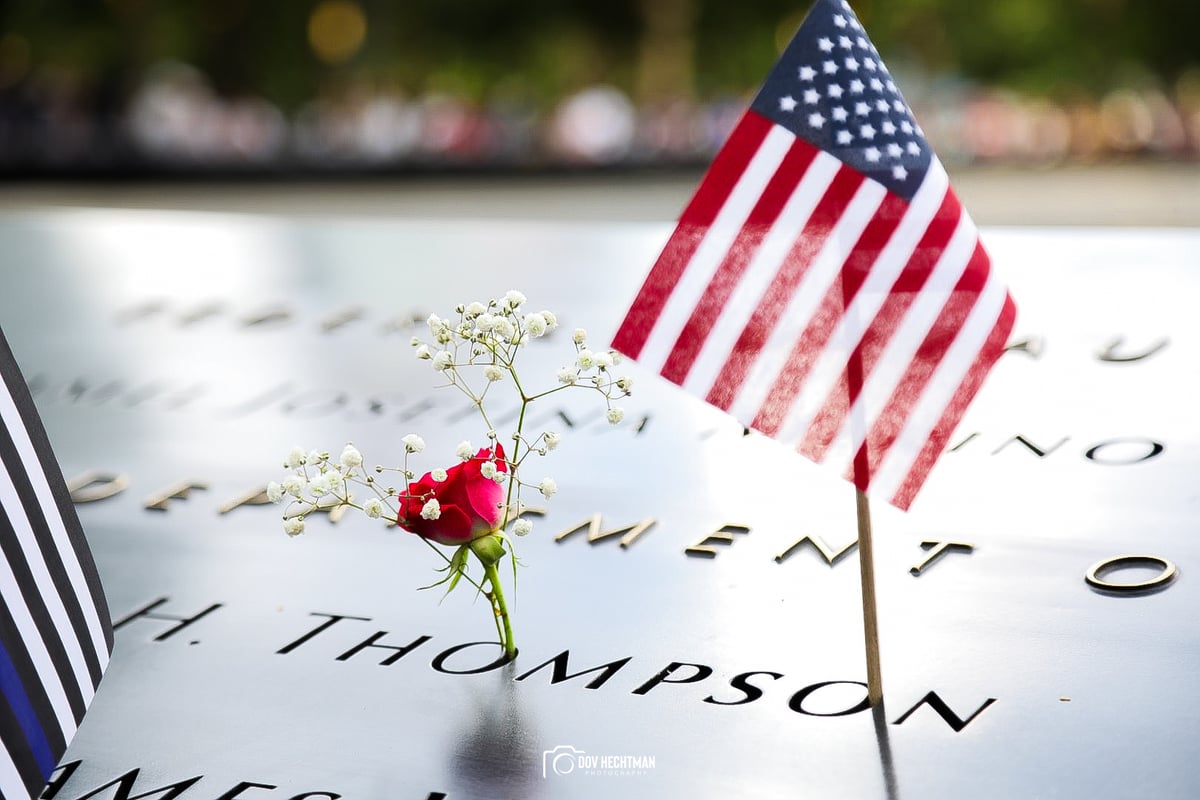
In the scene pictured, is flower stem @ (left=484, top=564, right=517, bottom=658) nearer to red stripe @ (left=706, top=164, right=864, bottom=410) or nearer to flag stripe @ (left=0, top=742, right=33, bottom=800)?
red stripe @ (left=706, top=164, right=864, bottom=410)

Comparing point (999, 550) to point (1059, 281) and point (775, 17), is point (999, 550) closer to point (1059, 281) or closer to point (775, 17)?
point (1059, 281)

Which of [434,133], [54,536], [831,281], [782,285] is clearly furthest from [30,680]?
[434,133]

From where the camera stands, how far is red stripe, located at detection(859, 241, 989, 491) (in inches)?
136

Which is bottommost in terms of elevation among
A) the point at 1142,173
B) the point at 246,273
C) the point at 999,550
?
the point at 1142,173

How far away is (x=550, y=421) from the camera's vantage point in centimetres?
613

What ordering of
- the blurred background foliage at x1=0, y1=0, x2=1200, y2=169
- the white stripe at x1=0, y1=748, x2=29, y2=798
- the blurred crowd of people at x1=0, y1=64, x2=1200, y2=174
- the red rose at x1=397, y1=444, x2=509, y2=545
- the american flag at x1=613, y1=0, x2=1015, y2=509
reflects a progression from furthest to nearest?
1. the blurred background foliage at x1=0, y1=0, x2=1200, y2=169
2. the blurred crowd of people at x1=0, y1=64, x2=1200, y2=174
3. the red rose at x1=397, y1=444, x2=509, y2=545
4. the american flag at x1=613, y1=0, x2=1015, y2=509
5. the white stripe at x1=0, y1=748, x2=29, y2=798

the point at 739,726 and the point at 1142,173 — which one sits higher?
the point at 739,726

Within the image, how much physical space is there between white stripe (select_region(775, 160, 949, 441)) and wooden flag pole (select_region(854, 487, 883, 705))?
254mm

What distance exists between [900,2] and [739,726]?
36623mm

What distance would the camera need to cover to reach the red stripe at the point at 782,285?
3.44 metres

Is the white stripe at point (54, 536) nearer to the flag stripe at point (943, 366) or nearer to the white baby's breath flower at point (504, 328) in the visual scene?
the white baby's breath flower at point (504, 328)

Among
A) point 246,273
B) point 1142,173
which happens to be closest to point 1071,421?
point 246,273

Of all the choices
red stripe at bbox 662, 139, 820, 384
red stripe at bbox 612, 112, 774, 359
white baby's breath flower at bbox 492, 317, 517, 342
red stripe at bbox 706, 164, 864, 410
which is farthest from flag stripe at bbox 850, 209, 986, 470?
white baby's breath flower at bbox 492, 317, 517, 342

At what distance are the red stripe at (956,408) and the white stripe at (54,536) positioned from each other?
1934 millimetres
